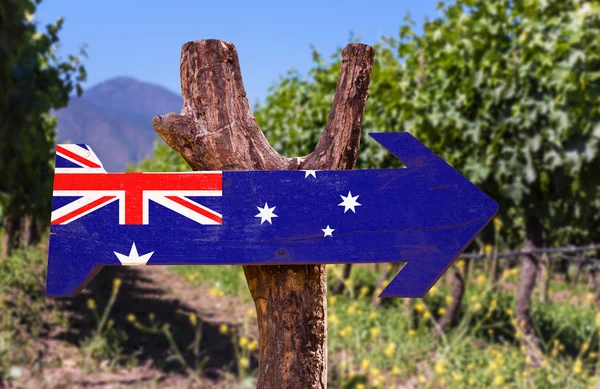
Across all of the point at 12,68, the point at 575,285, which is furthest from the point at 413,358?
the point at 575,285

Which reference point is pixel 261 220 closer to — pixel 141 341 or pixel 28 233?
pixel 141 341

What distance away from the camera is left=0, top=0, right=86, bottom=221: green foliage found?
5.11 m

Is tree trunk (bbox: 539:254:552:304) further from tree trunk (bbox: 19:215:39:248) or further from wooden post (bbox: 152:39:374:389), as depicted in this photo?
tree trunk (bbox: 19:215:39:248)

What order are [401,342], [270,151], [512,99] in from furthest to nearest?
[401,342], [512,99], [270,151]

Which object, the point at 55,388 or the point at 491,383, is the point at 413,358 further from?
the point at 55,388

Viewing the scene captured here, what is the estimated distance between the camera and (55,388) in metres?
4.39

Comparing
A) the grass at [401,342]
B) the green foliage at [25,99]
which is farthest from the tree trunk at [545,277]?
the green foliage at [25,99]

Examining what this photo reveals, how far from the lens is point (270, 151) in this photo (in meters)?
1.52

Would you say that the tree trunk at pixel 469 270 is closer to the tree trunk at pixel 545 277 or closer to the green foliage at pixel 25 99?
the tree trunk at pixel 545 277

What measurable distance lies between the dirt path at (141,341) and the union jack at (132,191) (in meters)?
2.46

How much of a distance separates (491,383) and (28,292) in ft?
16.2

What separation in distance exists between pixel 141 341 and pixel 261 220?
4.70 meters

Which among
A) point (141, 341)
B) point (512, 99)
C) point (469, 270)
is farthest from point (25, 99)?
point (469, 270)

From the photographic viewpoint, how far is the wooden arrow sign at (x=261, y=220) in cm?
136
